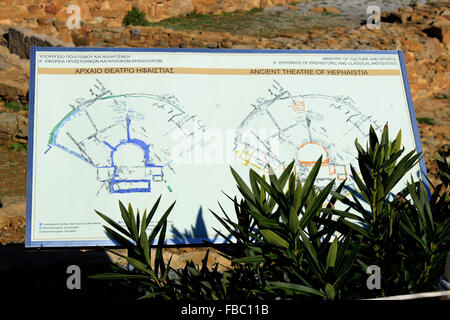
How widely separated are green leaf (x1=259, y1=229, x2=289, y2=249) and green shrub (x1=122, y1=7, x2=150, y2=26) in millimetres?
12251

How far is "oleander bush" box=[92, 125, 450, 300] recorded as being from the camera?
5.17ft

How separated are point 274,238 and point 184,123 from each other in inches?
57.5

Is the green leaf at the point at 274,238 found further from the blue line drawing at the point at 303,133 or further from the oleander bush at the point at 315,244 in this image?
the blue line drawing at the point at 303,133

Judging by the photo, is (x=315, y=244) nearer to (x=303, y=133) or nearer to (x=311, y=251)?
(x=311, y=251)

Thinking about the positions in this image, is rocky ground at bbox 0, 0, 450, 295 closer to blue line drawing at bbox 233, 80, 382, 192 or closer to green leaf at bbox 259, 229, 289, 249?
blue line drawing at bbox 233, 80, 382, 192

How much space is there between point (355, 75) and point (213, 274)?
5.29 ft

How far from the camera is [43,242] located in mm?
2607

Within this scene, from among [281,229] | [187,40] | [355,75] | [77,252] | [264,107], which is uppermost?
[187,40]

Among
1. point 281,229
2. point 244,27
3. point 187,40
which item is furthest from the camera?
point 244,27

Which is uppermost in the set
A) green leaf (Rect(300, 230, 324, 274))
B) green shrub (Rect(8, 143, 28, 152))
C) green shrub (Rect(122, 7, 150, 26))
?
green shrub (Rect(122, 7, 150, 26))

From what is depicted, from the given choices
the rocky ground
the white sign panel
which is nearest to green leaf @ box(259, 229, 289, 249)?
the white sign panel

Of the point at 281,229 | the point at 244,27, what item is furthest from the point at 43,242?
the point at 244,27

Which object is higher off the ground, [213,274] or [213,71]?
[213,71]

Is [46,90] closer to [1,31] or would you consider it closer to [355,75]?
[355,75]
